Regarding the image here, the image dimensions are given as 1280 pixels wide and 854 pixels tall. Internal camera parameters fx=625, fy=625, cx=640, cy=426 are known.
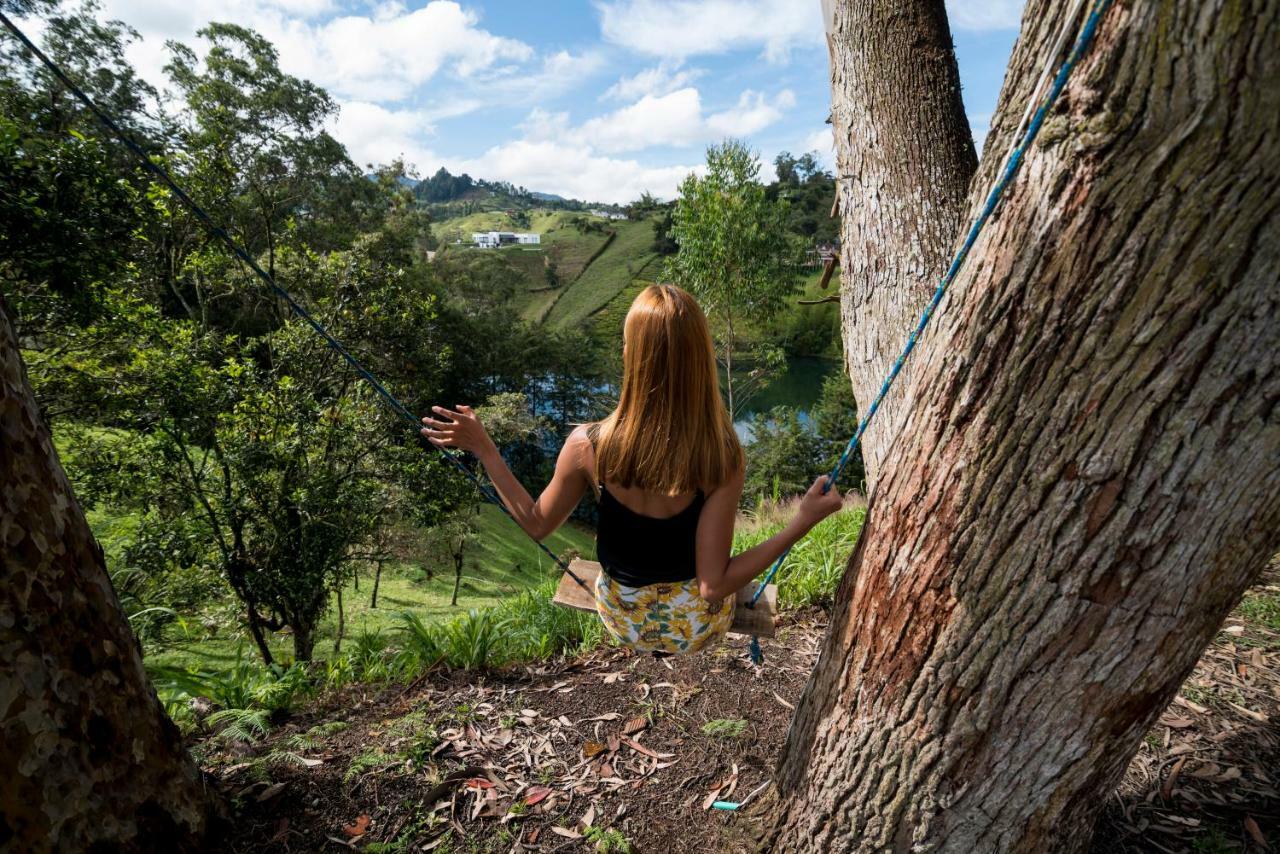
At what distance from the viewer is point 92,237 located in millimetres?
4949

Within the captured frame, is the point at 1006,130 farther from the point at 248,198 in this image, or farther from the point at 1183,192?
the point at 248,198

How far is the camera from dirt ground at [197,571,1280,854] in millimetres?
1942

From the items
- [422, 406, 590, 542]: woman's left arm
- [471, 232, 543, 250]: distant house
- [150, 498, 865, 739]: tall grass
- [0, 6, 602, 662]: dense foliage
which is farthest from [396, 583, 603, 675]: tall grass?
[471, 232, 543, 250]: distant house

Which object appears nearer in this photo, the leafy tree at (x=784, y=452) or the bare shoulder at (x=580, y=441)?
the bare shoulder at (x=580, y=441)

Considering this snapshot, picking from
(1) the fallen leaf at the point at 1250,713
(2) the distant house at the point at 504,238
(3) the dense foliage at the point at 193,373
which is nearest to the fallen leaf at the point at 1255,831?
(1) the fallen leaf at the point at 1250,713

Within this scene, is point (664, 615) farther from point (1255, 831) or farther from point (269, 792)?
point (1255, 831)

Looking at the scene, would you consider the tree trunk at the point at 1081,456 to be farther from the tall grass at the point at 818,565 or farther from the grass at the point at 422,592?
the grass at the point at 422,592

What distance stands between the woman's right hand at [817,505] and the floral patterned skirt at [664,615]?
22.4 inches

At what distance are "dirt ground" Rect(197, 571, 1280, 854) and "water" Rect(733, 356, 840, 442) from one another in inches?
1455

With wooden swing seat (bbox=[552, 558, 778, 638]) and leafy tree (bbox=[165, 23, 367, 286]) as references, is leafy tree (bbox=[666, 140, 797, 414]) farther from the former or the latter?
wooden swing seat (bbox=[552, 558, 778, 638])

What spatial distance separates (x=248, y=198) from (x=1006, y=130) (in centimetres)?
1935

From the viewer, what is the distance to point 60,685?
1446 mm

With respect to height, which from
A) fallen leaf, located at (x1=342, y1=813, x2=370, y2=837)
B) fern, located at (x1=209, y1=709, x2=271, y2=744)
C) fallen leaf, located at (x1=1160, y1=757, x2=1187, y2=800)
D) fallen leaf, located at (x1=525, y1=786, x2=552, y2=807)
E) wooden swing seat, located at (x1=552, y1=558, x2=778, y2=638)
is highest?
wooden swing seat, located at (x1=552, y1=558, x2=778, y2=638)

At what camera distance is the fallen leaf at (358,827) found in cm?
201
